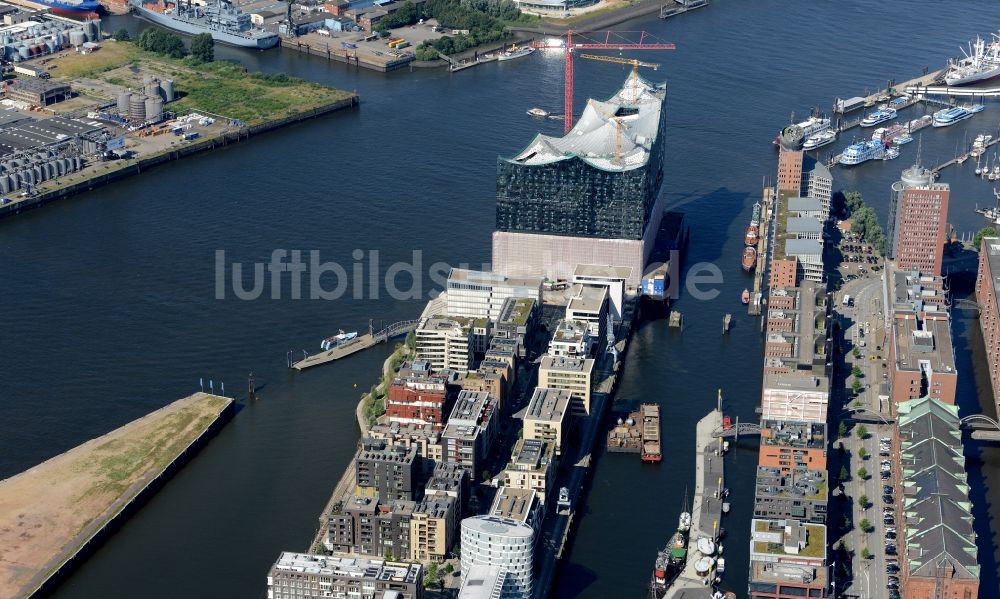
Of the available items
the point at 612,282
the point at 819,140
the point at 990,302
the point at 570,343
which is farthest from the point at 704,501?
the point at 819,140

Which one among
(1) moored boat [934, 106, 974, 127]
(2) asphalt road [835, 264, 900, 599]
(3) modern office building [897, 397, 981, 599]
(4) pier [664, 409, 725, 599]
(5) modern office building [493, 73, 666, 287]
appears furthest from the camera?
(1) moored boat [934, 106, 974, 127]

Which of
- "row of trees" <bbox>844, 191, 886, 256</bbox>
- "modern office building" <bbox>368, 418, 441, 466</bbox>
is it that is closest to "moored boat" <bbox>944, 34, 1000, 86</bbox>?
"row of trees" <bbox>844, 191, 886, 256</bbox>

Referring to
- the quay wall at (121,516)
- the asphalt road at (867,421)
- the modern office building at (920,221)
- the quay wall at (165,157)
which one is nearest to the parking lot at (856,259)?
the asphalt road at (867,421)

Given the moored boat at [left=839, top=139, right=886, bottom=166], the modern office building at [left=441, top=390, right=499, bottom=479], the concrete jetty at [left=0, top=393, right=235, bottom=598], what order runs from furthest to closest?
1. the moored boat at [left=839, top=139, right=886, bottom=166]
2. the modern office building at [left=441, top=390, right=499, bottom=479]
3. the concrete jetty at [left=0, top=393, right=235, bottom=598]

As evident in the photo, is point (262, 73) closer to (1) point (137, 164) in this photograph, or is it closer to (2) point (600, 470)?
(1) point (137, 164)

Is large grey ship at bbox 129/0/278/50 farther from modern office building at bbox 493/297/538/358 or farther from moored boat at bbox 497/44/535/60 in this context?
modern office building at bbox 493/297/538/358

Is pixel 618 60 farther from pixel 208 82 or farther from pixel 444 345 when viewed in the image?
pixel 444 345
